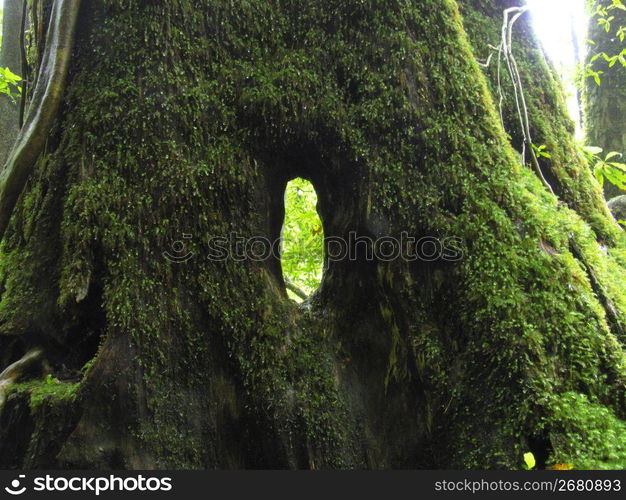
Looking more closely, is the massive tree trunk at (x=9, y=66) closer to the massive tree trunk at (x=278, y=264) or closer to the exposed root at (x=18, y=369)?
the massive tree trunk at (x=278, y=264)

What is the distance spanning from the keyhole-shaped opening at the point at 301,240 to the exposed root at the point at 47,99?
3.61 meters

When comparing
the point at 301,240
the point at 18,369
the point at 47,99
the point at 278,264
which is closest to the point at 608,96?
the point at 301,240

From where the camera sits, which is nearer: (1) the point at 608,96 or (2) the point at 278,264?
(2) the point at 278,264

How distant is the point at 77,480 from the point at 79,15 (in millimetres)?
2906

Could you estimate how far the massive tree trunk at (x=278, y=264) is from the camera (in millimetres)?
2762

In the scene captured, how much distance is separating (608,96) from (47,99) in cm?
659

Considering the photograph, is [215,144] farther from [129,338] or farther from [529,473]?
[529,473]

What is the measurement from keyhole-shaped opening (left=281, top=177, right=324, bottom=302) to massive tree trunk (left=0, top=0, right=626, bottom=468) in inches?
127

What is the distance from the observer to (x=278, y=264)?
3381 millimetres

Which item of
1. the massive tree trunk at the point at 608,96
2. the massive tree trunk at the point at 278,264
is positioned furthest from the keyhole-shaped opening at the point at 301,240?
the massive tree trunk at the point at 608,96

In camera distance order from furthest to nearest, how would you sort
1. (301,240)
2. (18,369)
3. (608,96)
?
1. (301,240)
2. (608,96)
3. (18,369)

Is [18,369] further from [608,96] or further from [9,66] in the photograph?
[608,96]

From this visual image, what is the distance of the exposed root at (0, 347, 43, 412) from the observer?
2826 mm

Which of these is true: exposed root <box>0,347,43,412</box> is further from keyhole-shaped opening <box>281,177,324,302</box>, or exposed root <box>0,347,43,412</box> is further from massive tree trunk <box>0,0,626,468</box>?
keyhole-shaped opening <box>281,177,324,302</box>
